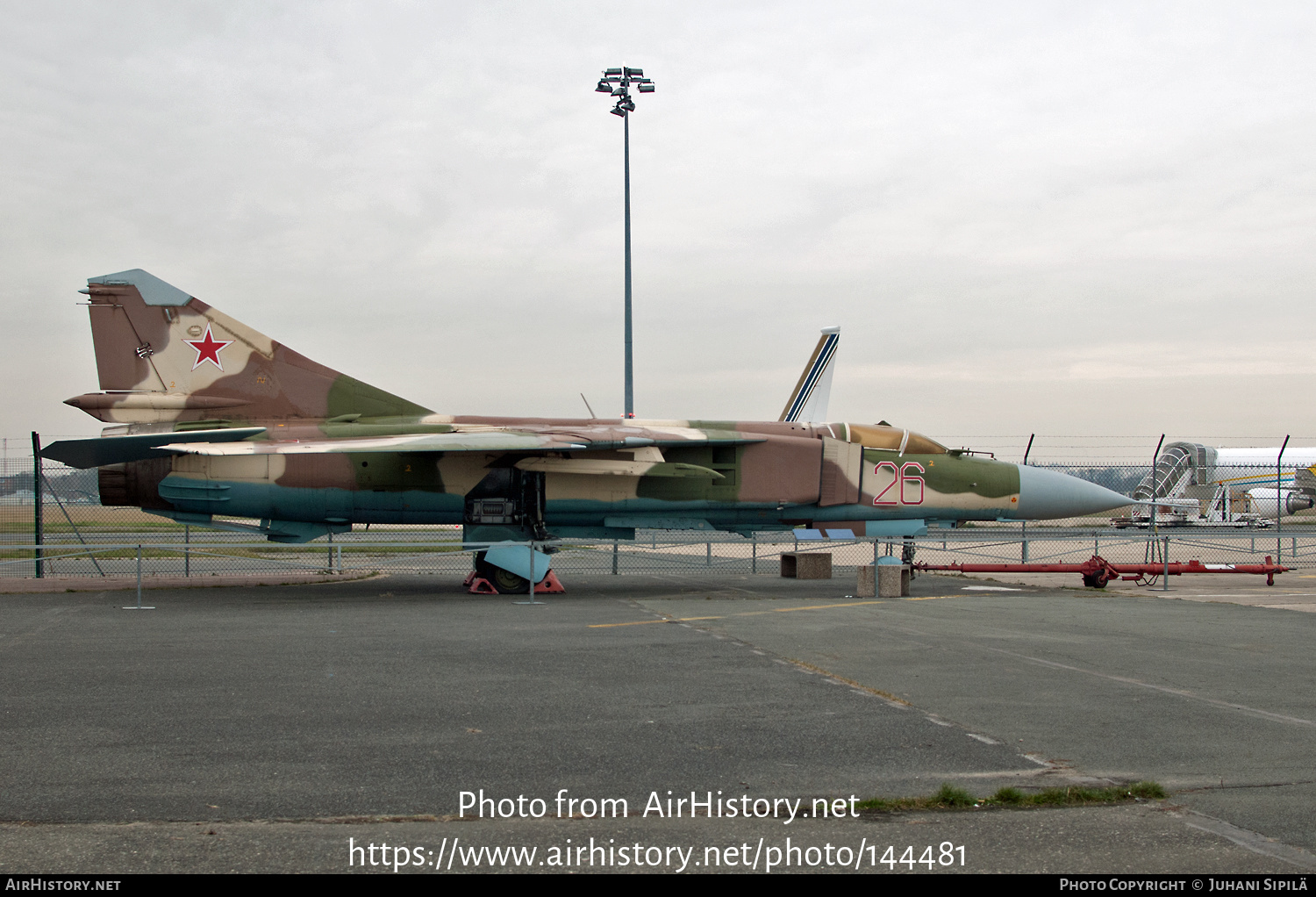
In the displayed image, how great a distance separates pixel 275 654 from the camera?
27.0 feet

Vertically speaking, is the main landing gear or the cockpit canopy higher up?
the cockpit canopy

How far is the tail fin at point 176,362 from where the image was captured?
14.3m

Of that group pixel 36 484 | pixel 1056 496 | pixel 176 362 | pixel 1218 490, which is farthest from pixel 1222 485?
pixel 36 484

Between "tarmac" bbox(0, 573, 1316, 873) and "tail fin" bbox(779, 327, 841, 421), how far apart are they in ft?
55.0

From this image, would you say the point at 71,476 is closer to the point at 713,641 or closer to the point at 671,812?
the point at 713,641

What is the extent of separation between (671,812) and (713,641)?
16.5 feet

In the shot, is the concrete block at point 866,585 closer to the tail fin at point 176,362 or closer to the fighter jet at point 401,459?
the fighter jet at point 401,459

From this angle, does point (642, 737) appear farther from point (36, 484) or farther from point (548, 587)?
point (36, 484)

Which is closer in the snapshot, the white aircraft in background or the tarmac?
the tarmac

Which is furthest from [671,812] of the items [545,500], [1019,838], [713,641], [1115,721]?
[545,500]

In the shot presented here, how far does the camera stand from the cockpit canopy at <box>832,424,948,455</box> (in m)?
15.7

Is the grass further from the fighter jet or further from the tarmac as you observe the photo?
the fighter jet

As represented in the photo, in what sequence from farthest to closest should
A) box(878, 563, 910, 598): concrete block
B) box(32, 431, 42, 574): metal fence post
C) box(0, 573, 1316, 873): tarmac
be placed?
box(32, 431, 42, 574): metal fence post → box(878, 563, 910, 598): concrete block → box(0, 573, 1316, 873): tarmac

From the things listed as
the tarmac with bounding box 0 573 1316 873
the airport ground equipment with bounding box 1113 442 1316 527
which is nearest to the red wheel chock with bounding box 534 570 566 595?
the tarmac with bounding box 0 573 1316 873
